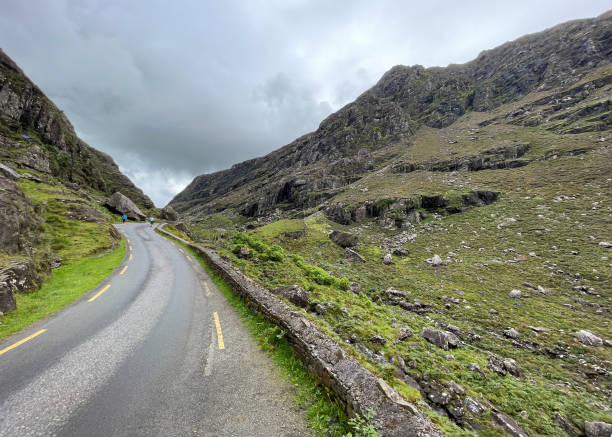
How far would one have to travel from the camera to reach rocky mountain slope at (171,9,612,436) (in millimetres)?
7824

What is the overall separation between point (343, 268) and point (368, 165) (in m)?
66.1

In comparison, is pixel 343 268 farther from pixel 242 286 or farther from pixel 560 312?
pixel 560 312

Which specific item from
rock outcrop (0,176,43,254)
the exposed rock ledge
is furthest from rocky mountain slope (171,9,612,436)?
rock outcrop (0,176,43,254)

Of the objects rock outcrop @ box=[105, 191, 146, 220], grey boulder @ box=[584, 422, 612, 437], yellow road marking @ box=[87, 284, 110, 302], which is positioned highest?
rock outcrop @ box=[105, 191, 146, 220]

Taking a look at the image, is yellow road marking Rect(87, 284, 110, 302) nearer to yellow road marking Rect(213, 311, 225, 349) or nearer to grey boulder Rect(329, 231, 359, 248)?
yellow road marking Rect(213, 311, 225, 349)

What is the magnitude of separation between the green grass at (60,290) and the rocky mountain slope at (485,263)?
9.34 meters

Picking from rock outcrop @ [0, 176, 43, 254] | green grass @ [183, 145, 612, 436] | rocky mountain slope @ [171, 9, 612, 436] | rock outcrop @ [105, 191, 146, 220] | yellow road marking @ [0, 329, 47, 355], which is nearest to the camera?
yellow road marking @ [0, 329, 47, 355]

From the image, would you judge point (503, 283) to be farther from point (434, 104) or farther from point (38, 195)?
point (434, 104)

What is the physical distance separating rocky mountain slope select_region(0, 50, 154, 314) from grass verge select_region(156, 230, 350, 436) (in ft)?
35.2

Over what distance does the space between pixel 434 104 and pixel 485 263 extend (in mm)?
129494

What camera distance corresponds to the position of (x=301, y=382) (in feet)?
20.5

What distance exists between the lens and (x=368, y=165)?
82812 millimetres

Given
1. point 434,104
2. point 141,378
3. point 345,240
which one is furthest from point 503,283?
point 434,104

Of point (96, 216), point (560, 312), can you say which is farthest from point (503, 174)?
point (96, 216)
